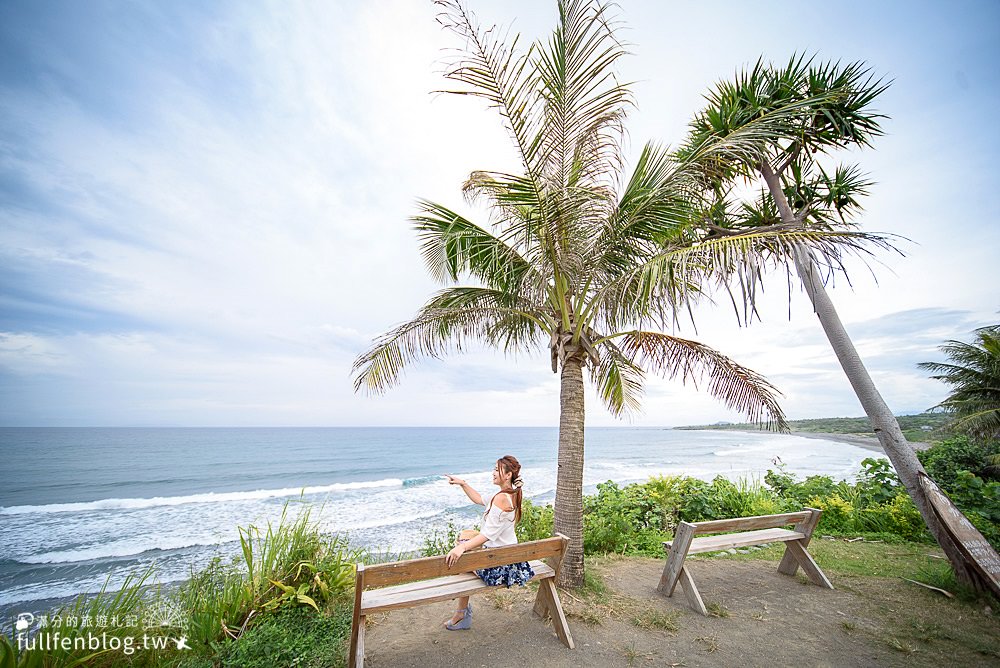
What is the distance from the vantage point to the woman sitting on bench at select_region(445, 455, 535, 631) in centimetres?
361

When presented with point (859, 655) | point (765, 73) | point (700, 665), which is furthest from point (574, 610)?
point (765, 73)

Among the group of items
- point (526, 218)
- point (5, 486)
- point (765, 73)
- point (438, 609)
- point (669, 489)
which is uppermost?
point (765, 73)

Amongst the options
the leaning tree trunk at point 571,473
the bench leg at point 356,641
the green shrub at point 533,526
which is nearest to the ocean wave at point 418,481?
the green shrub at point 533,526

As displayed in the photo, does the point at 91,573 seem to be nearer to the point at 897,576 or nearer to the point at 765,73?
the point at 897,576

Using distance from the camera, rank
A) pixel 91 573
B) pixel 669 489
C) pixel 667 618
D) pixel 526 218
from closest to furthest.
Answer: pixel 667 618 → pixel 526 218 → pixel 669 489 → pixel 91 573

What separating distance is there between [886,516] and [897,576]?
8.92 feet

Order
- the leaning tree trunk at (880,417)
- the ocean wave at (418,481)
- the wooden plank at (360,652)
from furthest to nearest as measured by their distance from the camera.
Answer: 1. the ocean wave at (418,481)
2. the leaning tree trunk at (880,417)
3. the wooden plank at (360,652)

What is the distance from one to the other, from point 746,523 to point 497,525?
301cm

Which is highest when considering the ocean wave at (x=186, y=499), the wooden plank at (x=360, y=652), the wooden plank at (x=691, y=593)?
the wooden plank at (x=360, y=652)

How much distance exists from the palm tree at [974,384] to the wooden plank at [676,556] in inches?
567

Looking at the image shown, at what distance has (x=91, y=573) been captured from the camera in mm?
9672

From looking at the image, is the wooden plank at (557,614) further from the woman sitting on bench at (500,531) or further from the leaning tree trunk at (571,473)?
the leaning tree trunk at (571,473)

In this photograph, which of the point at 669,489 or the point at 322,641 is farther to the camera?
the point at 669,489

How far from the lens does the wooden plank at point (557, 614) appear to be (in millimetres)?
3738
